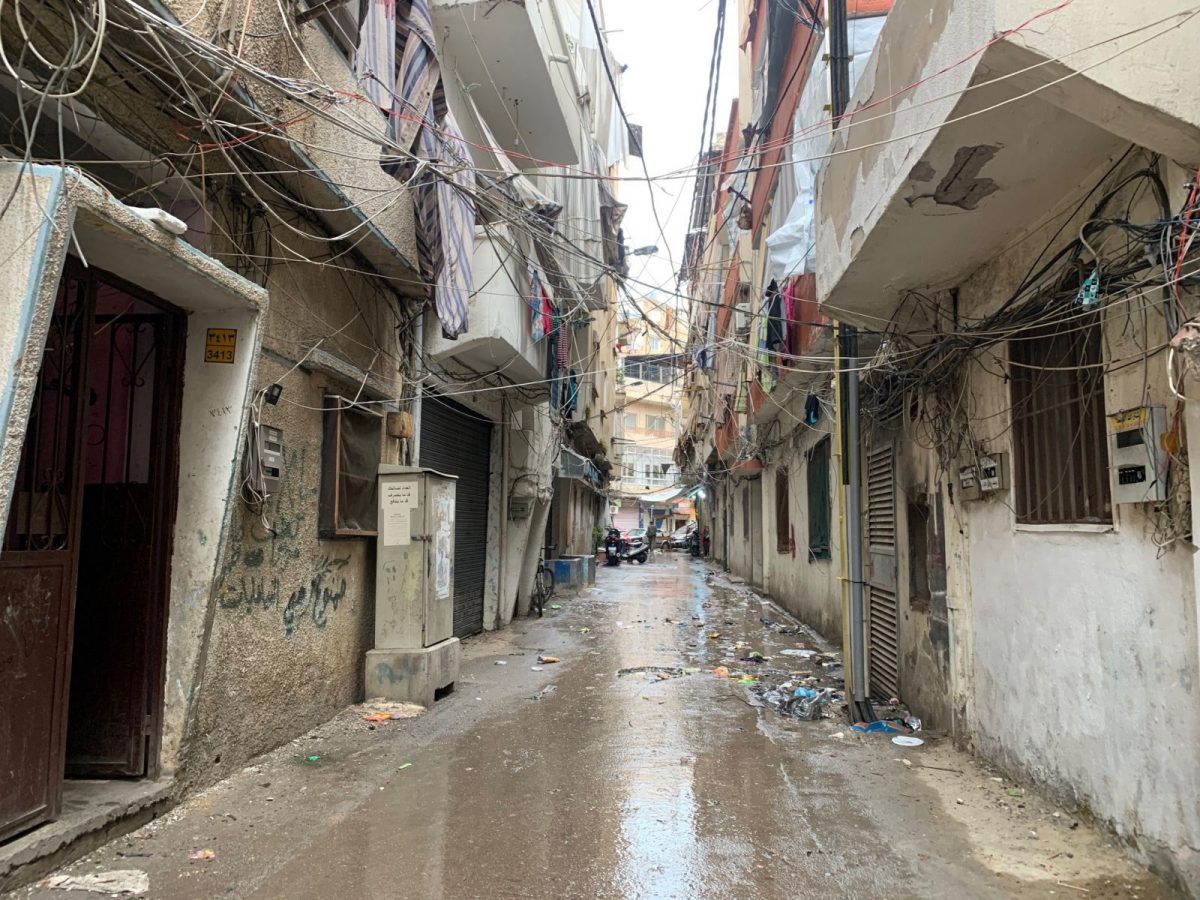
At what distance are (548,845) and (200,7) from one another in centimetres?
445

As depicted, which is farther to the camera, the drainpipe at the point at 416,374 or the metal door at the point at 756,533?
the metal door at the point at 756,533

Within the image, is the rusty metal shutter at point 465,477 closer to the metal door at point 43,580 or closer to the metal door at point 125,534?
the metal door at point 125,534

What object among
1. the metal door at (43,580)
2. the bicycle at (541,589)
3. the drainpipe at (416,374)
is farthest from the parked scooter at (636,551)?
the metal door at (43,580)

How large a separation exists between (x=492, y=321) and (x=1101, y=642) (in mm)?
5830

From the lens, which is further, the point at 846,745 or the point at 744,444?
the point at 744,444

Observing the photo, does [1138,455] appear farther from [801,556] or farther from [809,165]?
[801,556]

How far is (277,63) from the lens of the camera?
14.9ft

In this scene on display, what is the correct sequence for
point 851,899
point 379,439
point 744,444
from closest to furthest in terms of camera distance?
1. point 851,899
2. point 379,439
3. point 744,444

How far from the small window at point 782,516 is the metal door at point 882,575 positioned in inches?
222

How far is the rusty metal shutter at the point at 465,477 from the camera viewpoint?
29.0ft

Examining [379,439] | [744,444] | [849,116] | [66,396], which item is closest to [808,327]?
[849,116]

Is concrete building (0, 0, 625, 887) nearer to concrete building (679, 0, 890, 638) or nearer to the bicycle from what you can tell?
concrete building (679, 0, 890, 638)

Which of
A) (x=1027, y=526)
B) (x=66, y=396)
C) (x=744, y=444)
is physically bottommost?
(x=1027, y=526)

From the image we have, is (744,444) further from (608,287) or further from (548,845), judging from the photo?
(548,845)
